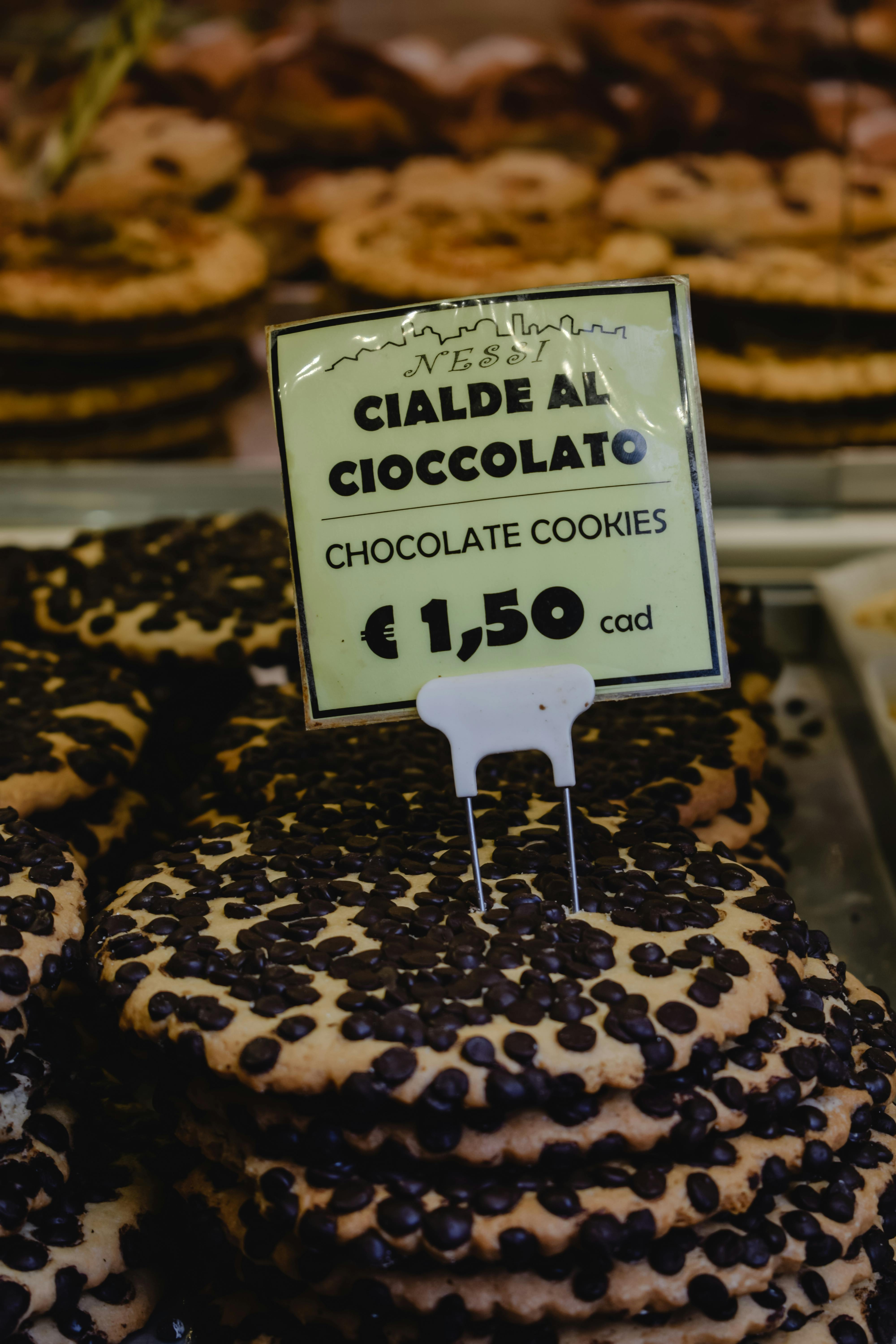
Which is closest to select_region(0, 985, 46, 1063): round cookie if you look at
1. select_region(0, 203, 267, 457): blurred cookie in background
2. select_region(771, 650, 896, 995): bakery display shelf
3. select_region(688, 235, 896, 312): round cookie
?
select_region(771, 650, 896, 995): bakery display shelf

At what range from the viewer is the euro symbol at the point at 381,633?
1.41 metres

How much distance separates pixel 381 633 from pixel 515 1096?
1.93ft

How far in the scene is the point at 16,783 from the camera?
1.88 m

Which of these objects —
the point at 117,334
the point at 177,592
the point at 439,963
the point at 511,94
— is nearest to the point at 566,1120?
the point at 439,963

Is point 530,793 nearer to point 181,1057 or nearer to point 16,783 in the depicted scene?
point 181,1057

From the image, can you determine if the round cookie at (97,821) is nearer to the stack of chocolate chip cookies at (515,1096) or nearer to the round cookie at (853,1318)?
the stack of chocolate chip cookies at (515,1096)

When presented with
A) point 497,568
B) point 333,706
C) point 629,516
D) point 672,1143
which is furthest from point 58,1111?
point 629,516

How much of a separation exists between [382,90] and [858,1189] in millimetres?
3540

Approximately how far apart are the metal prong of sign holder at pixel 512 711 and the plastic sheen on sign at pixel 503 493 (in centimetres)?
3

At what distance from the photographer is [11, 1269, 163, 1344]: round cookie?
125 cm

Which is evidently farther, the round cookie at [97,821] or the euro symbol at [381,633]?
the round cookie at [97,821]

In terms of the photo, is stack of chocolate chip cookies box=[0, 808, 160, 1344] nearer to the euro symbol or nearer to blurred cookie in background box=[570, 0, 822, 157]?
the euro symbol

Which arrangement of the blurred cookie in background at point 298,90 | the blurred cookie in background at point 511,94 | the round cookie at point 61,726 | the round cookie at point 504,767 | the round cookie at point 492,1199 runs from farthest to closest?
the blurred cookie in background at point 298,90 → the blurred cookie in background at point 511,94 → the round cookie at point 61,726 → the round cookie at point 504,767 → the round cookie at point 492,1199

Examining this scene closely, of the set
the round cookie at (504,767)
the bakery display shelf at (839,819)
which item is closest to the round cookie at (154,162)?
the round cookie at (504,767)
